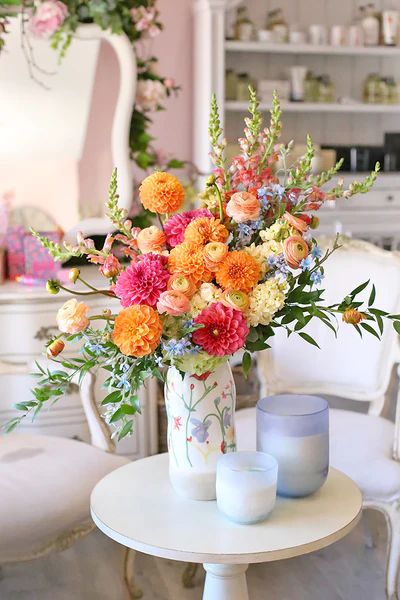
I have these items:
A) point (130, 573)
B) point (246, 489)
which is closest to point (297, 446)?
point (246, 489)

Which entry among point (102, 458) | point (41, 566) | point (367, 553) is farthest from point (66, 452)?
point (367, 553)

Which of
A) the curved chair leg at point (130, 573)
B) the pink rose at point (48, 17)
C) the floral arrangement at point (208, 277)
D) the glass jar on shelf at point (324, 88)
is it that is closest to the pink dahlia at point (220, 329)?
the floral arrangement at point (208, 277)

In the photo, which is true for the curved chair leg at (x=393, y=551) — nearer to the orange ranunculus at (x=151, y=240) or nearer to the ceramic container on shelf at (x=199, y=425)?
the ceramic container on shelf at (x=199, y=425)

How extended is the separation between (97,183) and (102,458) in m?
1.24

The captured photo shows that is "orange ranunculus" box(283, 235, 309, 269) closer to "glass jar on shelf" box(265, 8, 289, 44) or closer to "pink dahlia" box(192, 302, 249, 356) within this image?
"pink dahlia" box(192, 302, 249, 356)

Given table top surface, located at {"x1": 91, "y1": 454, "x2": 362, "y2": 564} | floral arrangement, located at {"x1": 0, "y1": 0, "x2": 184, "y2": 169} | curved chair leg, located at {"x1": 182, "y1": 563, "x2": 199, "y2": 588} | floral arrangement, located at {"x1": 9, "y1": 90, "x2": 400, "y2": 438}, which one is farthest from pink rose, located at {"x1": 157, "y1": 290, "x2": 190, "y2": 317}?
floral arrangement, located at {"x1": 0, "y1": 0, "x2": 184, "y2": 169}

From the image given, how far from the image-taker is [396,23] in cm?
390

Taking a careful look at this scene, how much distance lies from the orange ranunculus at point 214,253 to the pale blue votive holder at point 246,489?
359mm

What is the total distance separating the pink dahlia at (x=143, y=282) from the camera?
4.73 feet

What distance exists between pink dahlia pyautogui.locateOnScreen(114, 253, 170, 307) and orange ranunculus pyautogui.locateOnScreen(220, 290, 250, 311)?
105 millimetres

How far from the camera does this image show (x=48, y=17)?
278cm

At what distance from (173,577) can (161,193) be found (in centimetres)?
127

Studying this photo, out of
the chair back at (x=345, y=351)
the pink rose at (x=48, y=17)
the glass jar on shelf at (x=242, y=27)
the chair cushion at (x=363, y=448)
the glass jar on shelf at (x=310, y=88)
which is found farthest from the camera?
the glass jar on shelf at (x=310, y=88)

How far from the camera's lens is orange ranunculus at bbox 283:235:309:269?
1418mm
